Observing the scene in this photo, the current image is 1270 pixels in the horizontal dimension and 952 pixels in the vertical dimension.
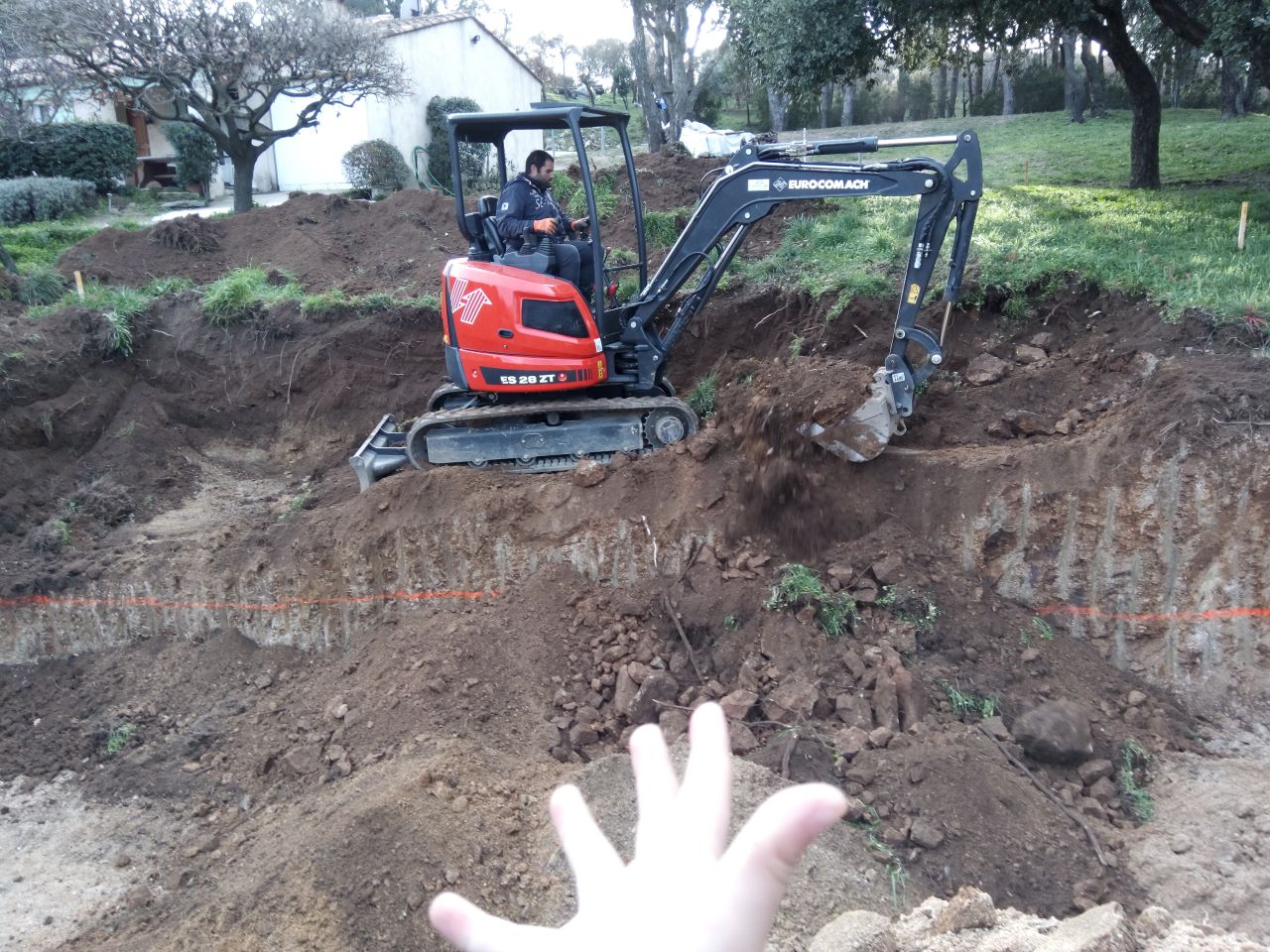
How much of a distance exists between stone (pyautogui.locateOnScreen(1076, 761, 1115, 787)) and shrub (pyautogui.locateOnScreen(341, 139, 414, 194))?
19440mm

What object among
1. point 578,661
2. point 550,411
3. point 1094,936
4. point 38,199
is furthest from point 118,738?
point 38,199

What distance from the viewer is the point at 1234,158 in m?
15.7

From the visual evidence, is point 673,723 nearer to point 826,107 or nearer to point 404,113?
Answer: point 404,113

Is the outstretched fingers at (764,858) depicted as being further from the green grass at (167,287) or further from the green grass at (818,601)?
the green grass at (167,287)

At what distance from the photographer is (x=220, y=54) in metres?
16.1

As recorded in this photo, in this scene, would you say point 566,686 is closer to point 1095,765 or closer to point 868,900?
point 868,900

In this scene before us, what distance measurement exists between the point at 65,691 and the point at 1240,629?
25.7 ft

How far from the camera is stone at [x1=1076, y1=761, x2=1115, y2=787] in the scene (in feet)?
17.0

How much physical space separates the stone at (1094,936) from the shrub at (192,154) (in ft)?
77.1

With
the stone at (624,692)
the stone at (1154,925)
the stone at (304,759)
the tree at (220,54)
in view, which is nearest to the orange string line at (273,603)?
the stone at (304,759)

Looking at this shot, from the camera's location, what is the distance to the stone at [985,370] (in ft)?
25.3

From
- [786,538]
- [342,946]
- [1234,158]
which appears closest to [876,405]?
[786,538]

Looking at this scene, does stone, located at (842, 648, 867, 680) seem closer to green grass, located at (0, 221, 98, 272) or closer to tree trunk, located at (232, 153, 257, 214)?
green grass, located at (0, 221, 98, 272)

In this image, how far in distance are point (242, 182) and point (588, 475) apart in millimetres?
12719
